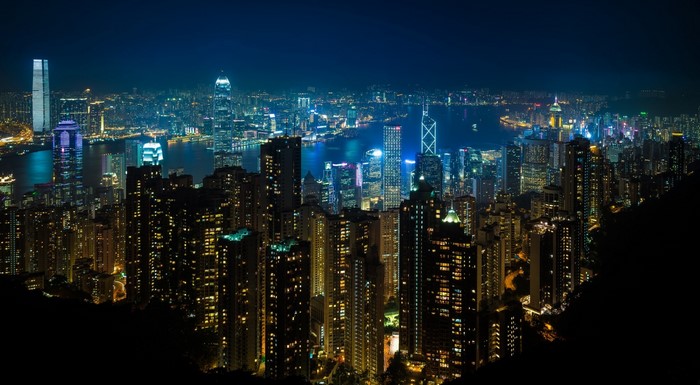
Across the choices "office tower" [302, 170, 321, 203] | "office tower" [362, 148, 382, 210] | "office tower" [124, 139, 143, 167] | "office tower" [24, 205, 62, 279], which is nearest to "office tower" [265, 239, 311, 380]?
"office tower" [24, 205, 62, 279]

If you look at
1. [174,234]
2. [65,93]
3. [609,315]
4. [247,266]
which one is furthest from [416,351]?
[65,93]

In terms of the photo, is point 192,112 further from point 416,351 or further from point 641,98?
point 416,351

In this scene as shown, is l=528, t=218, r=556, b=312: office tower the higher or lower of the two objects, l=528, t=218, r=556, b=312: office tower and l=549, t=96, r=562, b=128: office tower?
the lower

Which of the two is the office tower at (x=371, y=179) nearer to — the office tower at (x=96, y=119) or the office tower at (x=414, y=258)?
the office tower at (x=414, y=258)

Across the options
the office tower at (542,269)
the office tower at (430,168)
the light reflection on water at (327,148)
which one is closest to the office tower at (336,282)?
the office tower at (542,269)

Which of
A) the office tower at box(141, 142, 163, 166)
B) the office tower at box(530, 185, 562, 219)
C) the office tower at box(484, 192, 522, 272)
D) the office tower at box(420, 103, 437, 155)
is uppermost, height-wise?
the office tower at box(420, 103, 437, 155)

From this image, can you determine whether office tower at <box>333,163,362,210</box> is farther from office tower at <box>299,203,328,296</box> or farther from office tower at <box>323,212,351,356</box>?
office tower at <box>323,212,351,356</box>

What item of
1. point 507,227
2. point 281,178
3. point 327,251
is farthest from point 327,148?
point 327,251
